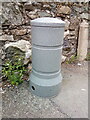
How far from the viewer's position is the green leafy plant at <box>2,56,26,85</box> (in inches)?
93.7

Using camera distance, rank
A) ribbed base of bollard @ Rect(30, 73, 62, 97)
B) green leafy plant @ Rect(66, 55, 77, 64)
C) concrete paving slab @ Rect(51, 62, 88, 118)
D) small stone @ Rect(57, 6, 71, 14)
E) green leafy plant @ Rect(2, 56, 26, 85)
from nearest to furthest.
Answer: concrete paving slab @ Rect(51, 62, 88, 118) < ribbed base of bollard @ Rect(30, 73, 62, 97) < green leafy plant @ Rect(2, 56, 26, 85) < small stone @ Rect(57, 6, 71, 14) < green leafy plant @ Rect(66, 55, 77, 64)

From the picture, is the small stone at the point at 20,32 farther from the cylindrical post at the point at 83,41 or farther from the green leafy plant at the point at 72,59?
the cylindrical post at the point at 83,41

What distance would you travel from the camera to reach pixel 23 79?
8.56ft

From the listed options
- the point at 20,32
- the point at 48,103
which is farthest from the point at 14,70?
the point at 48,103

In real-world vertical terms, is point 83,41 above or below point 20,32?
below

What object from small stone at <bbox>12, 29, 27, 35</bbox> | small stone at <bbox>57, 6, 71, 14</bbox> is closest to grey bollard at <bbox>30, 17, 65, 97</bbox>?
small stone at <bbox>12, 29, 27, 35</bbox>

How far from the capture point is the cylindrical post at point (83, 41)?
3.42 metres

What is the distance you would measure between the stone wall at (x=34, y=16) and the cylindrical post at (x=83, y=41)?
118mm

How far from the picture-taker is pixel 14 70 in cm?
251

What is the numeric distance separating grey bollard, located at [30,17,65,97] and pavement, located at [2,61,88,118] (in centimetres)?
15

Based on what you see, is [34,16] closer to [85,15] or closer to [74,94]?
[85,15]

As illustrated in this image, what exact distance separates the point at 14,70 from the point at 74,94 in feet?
3.94

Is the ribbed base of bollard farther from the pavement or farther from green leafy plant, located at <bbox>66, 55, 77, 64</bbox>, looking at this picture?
green leafy plant, located at <bbox>66, 55, 77, 64</bbox>

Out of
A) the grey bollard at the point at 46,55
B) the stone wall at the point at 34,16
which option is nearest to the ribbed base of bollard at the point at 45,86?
the grey bollard at the point at 46,55
